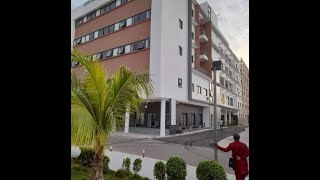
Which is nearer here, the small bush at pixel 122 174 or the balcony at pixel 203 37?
the small bush at pixel 122 174

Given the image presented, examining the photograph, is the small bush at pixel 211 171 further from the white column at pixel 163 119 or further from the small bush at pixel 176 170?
the white column at pixel 163 119

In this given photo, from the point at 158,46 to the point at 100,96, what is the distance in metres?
18.3

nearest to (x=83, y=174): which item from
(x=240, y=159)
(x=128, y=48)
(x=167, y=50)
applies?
Result: (x=240, y=159)

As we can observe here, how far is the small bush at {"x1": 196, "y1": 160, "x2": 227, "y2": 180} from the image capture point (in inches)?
243

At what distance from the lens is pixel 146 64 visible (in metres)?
24.4

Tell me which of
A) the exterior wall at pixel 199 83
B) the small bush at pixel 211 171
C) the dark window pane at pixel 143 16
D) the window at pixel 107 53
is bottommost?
the small bush at pixel 211 171

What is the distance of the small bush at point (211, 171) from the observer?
617 centimetres

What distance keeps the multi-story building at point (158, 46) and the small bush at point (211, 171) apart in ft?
42.7

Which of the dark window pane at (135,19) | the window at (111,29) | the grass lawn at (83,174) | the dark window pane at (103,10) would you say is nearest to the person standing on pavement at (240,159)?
the grass lawn at (83,174)

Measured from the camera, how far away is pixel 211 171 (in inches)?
245

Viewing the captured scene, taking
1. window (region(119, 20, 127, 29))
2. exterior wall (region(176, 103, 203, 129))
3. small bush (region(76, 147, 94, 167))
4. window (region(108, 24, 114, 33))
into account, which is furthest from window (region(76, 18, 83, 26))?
small bush (region(76, 147, 94, 167))
